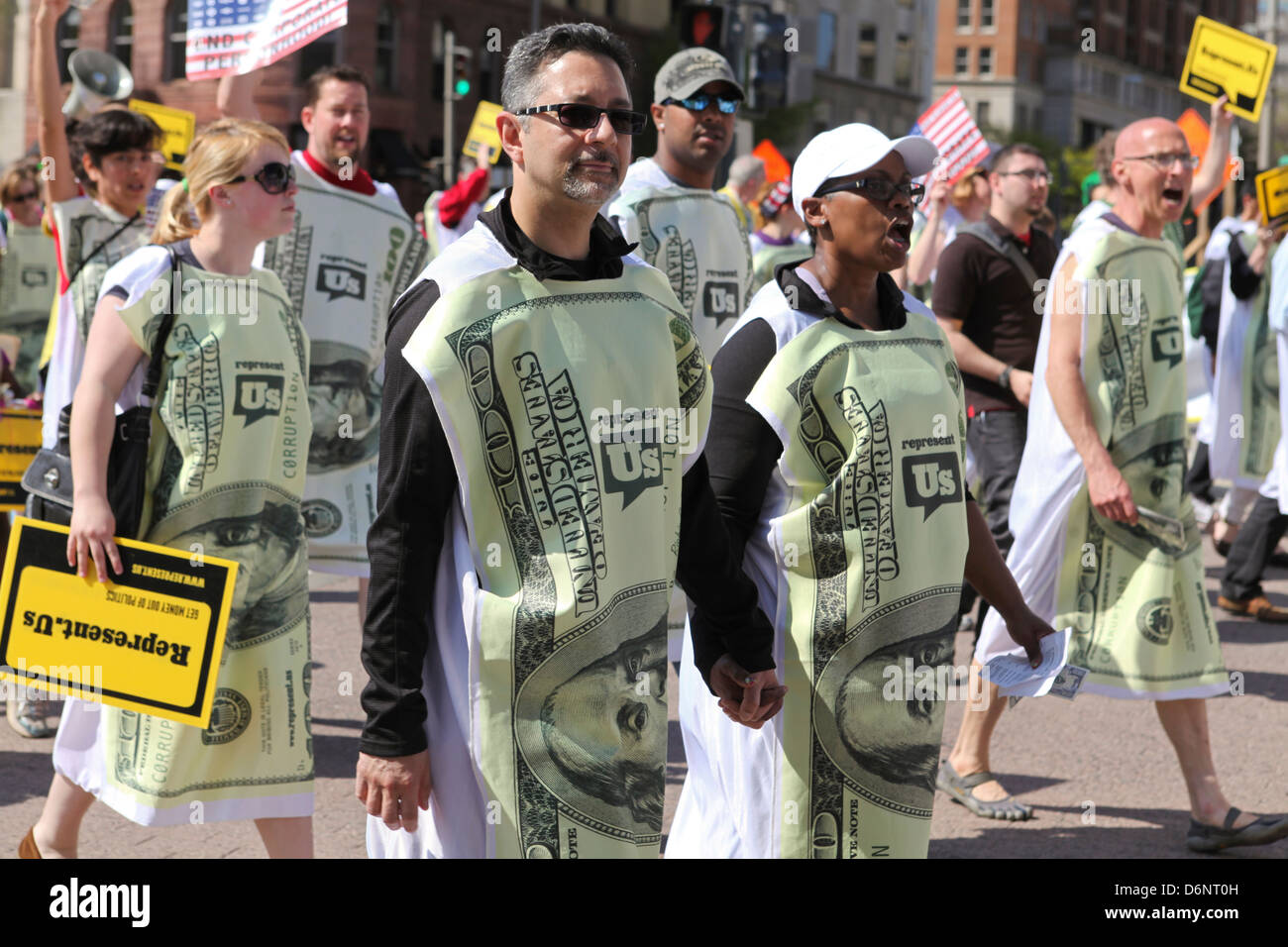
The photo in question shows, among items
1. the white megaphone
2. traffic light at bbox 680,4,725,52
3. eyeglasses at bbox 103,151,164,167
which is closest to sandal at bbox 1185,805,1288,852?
eyeglasses at bbox 103,151,164,167

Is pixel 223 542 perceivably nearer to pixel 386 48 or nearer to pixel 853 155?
pixel 853 155

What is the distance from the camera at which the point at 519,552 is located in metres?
2.83

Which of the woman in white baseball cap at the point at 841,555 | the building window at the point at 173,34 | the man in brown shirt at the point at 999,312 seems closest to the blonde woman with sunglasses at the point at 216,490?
the woman in white baseball cap at the point at 841,555

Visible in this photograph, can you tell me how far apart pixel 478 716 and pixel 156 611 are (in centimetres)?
156

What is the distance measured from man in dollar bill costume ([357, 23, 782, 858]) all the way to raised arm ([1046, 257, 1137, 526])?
253cm

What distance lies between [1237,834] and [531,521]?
125 inches

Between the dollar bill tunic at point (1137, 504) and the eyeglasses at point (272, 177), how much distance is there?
7.61ft

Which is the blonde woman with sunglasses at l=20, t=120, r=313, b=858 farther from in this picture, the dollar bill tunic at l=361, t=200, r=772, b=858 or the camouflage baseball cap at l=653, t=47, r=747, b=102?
the camouflage baseball cap at l=653, t=47, r=747, b=102

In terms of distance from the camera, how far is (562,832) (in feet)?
9.36

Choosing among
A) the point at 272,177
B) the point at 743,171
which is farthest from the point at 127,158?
the point at 743,171

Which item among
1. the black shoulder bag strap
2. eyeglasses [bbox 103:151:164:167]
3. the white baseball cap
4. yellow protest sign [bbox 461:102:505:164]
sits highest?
the white baseball cap

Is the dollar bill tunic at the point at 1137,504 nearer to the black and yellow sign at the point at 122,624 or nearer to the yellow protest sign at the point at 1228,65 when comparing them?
the black and yellow sign at the point at 122,624

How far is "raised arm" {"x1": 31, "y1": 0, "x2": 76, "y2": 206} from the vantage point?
Answer: 5508mm

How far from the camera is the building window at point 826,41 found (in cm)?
6656
